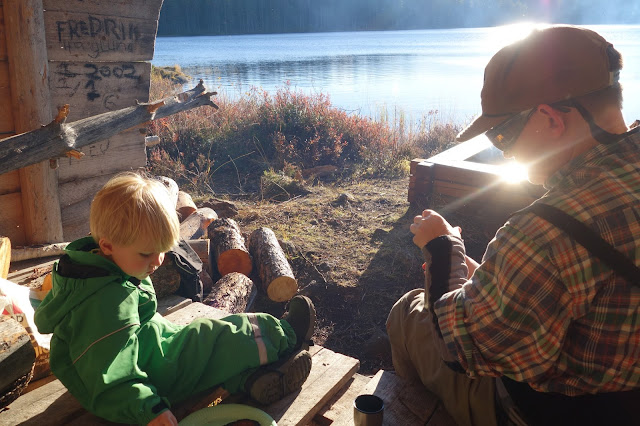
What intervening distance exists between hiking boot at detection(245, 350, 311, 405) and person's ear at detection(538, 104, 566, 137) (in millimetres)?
1561

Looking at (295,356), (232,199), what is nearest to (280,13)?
(232,199)

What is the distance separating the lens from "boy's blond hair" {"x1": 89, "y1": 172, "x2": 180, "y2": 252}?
6.70 feet

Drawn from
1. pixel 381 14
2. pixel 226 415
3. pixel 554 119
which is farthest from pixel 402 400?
pixel 381 14

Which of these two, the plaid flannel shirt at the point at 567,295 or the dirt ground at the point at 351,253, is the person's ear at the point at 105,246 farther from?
the dirt ground at the point at 351,253

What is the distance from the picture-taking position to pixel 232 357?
242 centimetres

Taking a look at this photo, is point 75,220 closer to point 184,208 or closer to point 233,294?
point 184,208

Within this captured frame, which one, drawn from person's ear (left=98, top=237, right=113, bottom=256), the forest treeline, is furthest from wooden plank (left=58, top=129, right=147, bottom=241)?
the forest treeline

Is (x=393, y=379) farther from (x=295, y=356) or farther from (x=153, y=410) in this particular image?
(x=153, y=410)

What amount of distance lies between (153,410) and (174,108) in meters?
3.52

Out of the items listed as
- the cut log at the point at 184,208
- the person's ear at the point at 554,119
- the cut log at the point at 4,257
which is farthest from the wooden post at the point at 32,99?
the person's ear at the point at 554,119

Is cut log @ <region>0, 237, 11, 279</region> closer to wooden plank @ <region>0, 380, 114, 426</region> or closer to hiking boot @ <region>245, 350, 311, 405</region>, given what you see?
wooden plank @ <region>0, 380, 114, 426</region>

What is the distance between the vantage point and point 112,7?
14.8 ft

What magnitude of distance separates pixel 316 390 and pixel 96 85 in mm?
3361

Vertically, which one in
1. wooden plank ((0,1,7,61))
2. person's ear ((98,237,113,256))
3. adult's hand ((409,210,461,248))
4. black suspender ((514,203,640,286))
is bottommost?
person's ear ((98,237,113,256))
